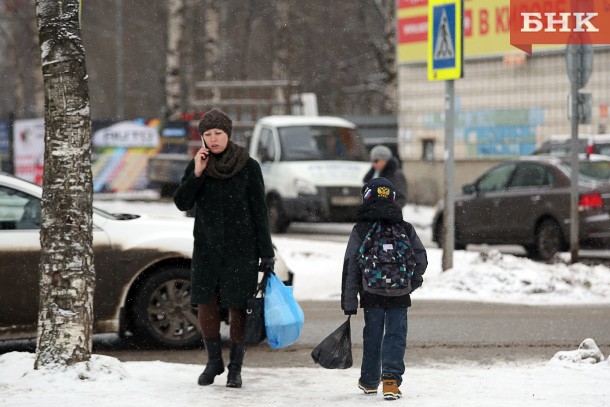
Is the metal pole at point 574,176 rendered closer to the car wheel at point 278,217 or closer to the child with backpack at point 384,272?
the car wheel at point 278,217

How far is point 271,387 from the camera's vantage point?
8102mm

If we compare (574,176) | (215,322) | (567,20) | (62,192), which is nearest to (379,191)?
(215,322)

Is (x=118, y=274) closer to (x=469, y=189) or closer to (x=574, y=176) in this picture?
(x=574, y=176)

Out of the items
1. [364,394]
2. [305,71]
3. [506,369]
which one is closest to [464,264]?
[506,369]

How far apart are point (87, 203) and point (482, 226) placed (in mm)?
11934

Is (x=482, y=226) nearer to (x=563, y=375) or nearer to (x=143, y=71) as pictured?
(x=563, y=375)

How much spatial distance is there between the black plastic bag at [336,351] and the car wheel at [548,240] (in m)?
10.4

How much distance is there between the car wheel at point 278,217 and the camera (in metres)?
22.2

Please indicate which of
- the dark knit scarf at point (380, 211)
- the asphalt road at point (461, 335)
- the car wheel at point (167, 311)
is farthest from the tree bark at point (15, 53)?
the dark knit scarf at point (380, 211)

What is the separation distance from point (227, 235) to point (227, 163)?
1.40 feet

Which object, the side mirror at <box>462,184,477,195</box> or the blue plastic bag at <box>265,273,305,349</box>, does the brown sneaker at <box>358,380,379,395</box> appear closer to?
the blue plastic bag at <box>265,273,305,349</box>

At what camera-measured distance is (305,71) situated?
52000mm

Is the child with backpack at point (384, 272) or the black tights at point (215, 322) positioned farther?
the black tights at point (215, 322)

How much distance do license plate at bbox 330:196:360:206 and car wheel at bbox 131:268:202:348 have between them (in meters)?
11.8
